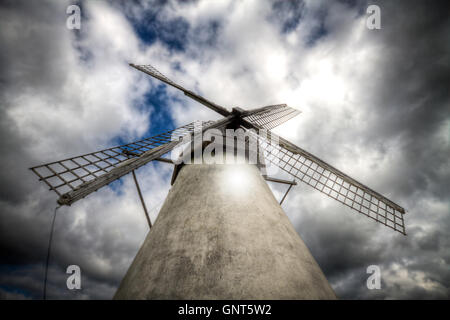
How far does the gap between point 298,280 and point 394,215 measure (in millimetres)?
6814

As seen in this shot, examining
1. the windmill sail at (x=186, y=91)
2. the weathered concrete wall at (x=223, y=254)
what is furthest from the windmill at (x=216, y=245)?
the windmill sail at (x=186, y=91)

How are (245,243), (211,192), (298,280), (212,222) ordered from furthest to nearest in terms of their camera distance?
(211,192) → (212,222) → (245,243) → (298,280)

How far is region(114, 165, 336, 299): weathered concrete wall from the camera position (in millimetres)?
2533

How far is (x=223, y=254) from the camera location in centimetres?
283

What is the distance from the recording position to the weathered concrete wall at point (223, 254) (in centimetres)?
253

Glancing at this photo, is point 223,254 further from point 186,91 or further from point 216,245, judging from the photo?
point 186,91

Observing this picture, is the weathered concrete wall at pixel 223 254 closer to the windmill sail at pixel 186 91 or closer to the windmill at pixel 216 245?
the windmill at pixel 216 245

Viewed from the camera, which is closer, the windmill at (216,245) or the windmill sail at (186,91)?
the windmill at (216,245)

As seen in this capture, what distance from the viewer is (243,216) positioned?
3.44m

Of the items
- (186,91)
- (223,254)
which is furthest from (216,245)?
(186,91)

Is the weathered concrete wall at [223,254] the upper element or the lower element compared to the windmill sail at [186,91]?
lower
